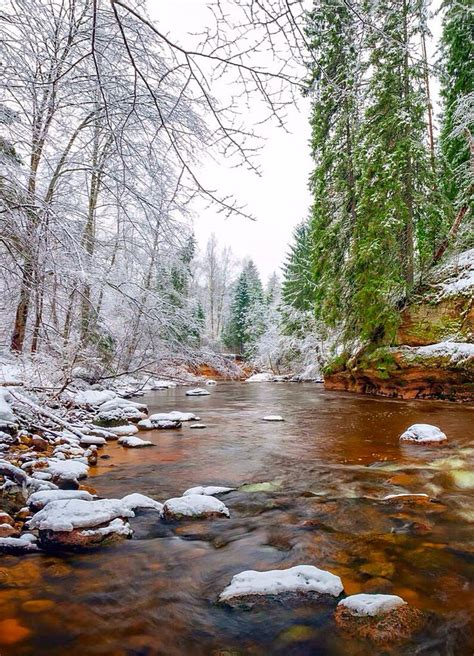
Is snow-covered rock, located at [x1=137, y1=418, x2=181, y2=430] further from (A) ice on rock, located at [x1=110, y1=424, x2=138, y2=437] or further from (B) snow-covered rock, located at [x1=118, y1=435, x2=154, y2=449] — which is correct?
(B) snow-covered rock, located at [x1=118, y1=435, x2=154, y2=449]

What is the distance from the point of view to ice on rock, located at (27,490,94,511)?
3205mm

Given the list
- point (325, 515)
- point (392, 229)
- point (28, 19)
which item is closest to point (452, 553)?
point (325, 515)

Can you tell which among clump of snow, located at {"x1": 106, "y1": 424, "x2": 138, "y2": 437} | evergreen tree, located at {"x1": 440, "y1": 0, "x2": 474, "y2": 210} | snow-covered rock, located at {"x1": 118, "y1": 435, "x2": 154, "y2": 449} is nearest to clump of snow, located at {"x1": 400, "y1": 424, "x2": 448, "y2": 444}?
snow-covered rock, located at {"x1": 118, "y1": 435, "x2": 154, "y2": 449}

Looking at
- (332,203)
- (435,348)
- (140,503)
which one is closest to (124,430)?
(140,503)

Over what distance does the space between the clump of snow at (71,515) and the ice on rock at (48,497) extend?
0.76 ft

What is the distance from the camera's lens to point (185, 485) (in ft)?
13.7

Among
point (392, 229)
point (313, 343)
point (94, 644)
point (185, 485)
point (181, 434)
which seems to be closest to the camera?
point (94, 644)

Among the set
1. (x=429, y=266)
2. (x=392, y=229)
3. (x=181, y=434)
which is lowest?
(x=181, y=434)

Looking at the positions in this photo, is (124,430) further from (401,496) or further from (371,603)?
(371,603)

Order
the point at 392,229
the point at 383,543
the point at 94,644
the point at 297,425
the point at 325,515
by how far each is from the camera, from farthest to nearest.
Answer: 1. the point at 392,229
2. the point at 297,425
3. the point at 325,515
4. the point at 383,543
5. the point at 94,644

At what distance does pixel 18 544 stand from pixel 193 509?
128cm

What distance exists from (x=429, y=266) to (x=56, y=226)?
1249cm

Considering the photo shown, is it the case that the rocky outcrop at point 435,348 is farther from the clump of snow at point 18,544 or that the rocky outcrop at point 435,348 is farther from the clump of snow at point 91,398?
the clump of snow at point 18,544

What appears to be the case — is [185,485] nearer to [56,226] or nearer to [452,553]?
[452,553]
